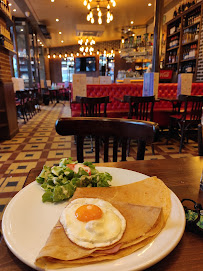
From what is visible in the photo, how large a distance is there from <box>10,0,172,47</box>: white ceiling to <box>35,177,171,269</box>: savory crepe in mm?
8044

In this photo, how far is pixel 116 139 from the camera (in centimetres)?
125

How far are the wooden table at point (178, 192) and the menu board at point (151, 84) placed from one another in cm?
338

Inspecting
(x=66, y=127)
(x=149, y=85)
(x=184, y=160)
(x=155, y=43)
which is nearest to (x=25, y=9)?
(x=155, y=43)

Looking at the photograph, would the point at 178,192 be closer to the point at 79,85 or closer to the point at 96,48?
the point at 79,85

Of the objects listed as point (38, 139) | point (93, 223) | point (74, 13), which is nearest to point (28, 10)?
point (74, 13)

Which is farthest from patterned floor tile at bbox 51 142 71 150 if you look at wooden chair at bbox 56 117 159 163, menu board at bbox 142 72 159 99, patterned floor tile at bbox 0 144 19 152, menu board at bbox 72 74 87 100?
wooden chair at bbox 56 117 159 163

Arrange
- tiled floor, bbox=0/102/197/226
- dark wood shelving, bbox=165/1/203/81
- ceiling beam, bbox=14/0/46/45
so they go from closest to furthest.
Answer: tiled floor, bbox=0/102/197/226
dark wood shelving, bbox=165/1/203/81
ceiling beam, bbox=14/0/46/45

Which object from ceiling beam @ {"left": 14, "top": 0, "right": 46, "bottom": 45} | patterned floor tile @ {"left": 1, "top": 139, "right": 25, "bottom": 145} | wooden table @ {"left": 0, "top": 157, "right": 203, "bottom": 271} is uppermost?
ceiling beam @ {"left": 14, "top": 0, "right": 46, "bottom": 45}

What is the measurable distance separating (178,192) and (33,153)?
3160mm

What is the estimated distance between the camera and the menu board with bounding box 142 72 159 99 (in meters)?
4.14

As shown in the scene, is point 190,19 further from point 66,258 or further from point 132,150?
point 66,258

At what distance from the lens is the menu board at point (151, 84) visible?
4.14 meters

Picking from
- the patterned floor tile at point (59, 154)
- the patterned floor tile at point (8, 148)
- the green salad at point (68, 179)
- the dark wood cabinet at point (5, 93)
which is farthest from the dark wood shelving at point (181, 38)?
the green salad at point (68, 179)

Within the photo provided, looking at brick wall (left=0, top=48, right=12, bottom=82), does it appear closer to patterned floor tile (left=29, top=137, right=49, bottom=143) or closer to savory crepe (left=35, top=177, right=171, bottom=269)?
patterned floor tile (left=29, top=137, right=49, bottom=143)
